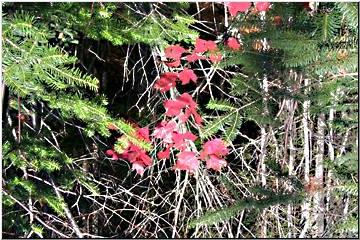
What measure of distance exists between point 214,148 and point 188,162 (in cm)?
13

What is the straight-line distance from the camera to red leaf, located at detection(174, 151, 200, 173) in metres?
2.21

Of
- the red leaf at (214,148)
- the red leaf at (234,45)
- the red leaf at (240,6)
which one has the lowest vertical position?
the red leaf at (214,148)

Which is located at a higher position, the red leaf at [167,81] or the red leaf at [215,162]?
the red leaf at [167,81]

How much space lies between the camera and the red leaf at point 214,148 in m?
2.18

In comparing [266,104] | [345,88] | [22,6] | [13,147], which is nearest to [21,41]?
[22,6]

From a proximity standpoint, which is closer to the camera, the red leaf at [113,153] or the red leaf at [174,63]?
the red leaf at [174,63]

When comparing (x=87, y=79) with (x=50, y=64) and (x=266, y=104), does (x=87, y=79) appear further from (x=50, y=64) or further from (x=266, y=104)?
(x=266, y=104)

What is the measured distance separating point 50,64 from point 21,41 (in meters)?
0.15

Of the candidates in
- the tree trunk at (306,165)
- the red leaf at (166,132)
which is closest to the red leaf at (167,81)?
the red leaf at (166,132)

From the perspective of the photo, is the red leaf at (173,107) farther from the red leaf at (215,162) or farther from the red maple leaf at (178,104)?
the red leaf at (215,162)

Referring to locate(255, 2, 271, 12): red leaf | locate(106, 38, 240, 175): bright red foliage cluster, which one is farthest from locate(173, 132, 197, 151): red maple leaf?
locate(255, 2, 271, 12): red leaf

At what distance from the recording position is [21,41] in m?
1.63

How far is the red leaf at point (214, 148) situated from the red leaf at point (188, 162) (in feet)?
0.15

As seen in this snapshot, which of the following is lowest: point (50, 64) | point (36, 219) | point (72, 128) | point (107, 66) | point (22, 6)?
point (36, 219)
